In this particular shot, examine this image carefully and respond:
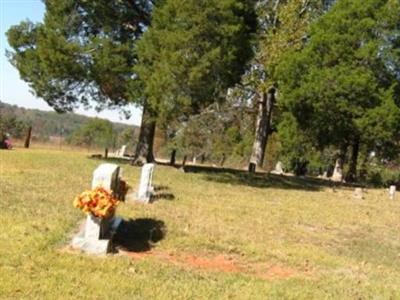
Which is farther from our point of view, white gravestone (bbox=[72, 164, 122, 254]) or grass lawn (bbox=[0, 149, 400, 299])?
white gravestone (bbox=[72, 164, 122, 254])

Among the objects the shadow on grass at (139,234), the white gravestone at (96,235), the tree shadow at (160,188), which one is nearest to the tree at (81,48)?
the tree shadow at (160,188)

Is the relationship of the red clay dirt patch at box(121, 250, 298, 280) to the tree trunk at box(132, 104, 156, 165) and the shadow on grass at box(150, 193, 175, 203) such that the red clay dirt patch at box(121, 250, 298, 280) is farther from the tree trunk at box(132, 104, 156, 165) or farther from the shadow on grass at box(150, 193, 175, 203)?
the tree trunk at box(132, 104, 156, 165)

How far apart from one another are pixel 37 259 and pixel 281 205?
1040 cm

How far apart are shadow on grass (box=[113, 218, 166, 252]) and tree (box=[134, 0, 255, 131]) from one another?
31.4 feet

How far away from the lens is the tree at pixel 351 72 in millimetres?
30422

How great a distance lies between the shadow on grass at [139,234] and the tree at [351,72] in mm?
20910

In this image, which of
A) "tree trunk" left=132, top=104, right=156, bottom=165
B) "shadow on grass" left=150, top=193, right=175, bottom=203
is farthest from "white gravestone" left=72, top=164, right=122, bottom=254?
"tree trunk" left=132, top=104, right=156, bottom=165

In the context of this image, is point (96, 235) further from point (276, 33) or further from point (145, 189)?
point (276, 33)

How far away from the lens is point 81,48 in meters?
24.2

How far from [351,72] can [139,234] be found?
22.4 meters

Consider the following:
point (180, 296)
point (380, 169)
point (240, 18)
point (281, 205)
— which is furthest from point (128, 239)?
point (380, 169)

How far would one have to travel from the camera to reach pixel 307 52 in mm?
31531

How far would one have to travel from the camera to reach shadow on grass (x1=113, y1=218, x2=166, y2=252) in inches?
359

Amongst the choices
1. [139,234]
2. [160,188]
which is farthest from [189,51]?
[139,234]
